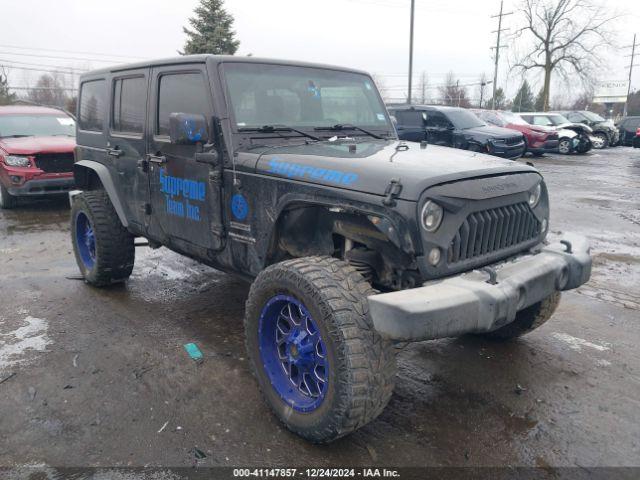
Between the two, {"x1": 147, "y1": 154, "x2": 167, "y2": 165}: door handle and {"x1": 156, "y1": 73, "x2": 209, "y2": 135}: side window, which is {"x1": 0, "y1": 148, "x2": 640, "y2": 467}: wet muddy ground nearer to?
{"x1": 147, "y1": 154, "x2": 167, "y2": 165}: door handle

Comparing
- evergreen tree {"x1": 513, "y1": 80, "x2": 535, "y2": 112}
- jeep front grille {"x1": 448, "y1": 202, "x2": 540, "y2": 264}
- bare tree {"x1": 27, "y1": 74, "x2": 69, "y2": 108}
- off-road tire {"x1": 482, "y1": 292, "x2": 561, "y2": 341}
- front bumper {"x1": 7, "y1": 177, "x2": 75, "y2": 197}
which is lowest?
off-road tire {"x1": 482, "y1": 292, "x2": 561, "y2": 341}

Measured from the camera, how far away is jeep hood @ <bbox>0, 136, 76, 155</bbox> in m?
8.45

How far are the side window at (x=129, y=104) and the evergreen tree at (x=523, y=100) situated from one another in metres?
71.5

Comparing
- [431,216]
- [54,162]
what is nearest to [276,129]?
[431,216]

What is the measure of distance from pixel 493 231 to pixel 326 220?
956 mm

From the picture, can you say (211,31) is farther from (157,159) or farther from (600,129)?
(157,159)

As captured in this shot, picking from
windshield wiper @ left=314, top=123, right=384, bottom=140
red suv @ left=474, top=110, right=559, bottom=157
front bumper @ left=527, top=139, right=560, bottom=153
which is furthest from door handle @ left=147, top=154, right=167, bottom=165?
front bumper @ left=527, top=139, right=560, bottom=153

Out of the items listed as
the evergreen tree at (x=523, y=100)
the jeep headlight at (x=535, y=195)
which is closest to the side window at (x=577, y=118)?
the jeep headlight at (x=535, y=195)

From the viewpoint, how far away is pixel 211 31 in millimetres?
30078

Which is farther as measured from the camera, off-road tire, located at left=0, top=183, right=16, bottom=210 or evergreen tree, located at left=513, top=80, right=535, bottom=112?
evergreen tree, located at left=513, top=80, right=535, bottom=112

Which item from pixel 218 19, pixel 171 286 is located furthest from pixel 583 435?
pixel 218 19

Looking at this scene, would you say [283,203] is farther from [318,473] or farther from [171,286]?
[171,286]

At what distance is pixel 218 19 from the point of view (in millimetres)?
30438

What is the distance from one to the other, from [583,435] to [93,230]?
14.0 ft
